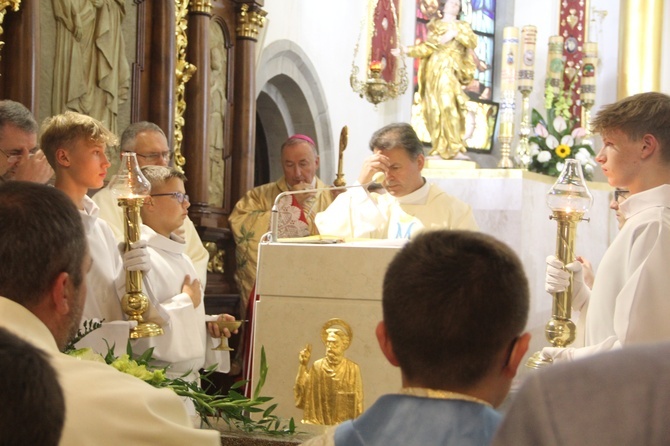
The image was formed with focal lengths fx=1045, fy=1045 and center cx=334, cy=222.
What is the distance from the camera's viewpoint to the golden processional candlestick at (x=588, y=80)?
13.4m

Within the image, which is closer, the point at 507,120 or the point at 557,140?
the point at 507,120

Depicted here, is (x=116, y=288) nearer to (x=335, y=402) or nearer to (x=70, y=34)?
(x=335, y=402)

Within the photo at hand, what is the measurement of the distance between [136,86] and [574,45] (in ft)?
27.9

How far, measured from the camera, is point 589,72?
13508mm

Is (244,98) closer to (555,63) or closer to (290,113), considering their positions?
(290,113)

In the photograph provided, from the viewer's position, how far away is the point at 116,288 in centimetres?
393

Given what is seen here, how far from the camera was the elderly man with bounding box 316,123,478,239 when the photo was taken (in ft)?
18.1

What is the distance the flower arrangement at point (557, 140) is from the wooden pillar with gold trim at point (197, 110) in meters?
5.66

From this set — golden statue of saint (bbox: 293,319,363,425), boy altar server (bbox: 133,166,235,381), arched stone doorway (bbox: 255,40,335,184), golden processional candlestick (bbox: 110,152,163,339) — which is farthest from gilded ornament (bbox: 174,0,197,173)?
golden statue of saint (bbox: 293,319,363,425)

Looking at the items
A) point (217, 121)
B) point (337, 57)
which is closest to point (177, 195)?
point (217, 121)

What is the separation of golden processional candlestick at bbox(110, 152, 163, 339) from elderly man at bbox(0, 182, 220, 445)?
125cm

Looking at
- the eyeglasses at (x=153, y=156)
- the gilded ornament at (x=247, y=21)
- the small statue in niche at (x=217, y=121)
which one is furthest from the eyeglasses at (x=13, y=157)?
the gilded ornament at (x=247, y=21)

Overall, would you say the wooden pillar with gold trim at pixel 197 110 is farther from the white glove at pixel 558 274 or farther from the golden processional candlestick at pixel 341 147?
the white glove at pixel 558 274

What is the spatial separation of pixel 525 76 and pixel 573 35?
5.48 feet
